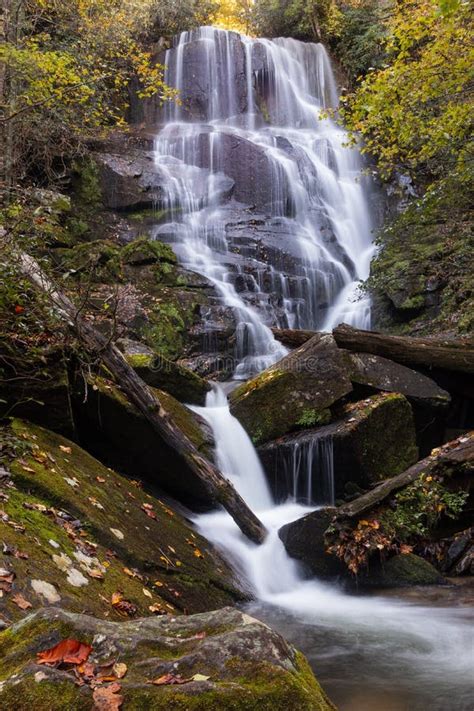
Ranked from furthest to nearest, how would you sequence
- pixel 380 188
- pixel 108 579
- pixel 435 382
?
pixel 380 188
pixel 435 382
pixel 108 579

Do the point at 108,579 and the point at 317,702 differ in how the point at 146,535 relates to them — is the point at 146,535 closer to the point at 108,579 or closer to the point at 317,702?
the point at 108,579

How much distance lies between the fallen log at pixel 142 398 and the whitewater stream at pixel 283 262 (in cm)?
31

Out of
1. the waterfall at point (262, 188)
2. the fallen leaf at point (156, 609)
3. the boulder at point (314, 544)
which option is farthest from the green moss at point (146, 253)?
the fallen leaf at point (156, 609)

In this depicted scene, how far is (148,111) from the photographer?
22.2m

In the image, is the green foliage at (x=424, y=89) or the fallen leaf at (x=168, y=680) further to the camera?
the green foliage at (x=424, y=89)

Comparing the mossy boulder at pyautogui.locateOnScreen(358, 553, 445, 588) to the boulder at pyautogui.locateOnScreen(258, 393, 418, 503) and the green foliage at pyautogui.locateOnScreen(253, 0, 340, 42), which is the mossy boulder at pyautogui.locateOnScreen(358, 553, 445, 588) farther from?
the green foliage at pyautogui.locateOnScreen(253, 0, 340, 42)

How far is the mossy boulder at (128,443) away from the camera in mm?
5523

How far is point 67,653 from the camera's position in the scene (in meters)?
1.71

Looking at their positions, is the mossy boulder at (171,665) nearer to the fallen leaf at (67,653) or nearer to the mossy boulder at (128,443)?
the fallen leaf at (67,653)

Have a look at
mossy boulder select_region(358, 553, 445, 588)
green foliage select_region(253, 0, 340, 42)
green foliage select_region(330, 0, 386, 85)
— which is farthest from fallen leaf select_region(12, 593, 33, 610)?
green foliage select_region(253, 0, 340, 42)

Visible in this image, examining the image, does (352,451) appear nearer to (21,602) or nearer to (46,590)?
(46,590)

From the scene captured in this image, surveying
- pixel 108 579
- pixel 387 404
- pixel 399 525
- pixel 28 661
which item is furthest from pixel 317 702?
pixel 387 404

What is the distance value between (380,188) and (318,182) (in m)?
2.34

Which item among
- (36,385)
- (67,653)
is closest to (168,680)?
(67,653)
